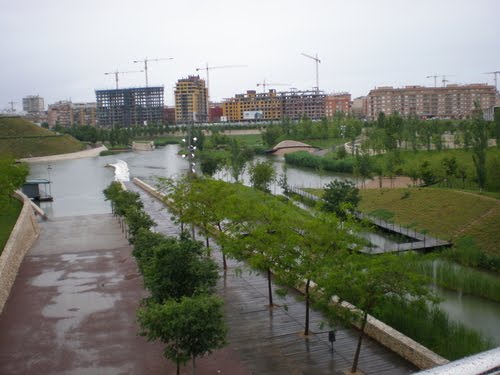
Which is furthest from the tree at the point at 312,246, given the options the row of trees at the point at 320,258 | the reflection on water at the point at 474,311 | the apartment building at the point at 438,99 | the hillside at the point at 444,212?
the apartment building at the point at 438,99

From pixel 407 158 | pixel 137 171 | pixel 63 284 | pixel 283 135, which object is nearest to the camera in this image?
pixel 63 284

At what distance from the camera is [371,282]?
9.20 metres

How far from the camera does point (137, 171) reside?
61.1m

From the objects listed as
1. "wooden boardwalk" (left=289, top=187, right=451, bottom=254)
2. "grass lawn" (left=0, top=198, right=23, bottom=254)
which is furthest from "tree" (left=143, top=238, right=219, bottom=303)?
"grass lawn" (left=0, top=198, right=23, bottom=254)

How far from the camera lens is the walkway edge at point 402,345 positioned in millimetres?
9906

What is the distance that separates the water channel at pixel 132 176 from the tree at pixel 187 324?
23.5ft

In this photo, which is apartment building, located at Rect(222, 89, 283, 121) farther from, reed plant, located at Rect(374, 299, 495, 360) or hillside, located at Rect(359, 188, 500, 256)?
reed plant, located at Rect(374, 299, 495, 360)

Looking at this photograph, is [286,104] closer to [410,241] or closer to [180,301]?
[410,241]

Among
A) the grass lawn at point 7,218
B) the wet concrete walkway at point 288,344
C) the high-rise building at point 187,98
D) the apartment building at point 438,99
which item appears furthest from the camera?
the high-rise building at point 187,98

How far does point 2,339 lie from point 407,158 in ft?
132

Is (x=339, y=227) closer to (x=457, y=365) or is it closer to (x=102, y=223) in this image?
(x=457, y=365)

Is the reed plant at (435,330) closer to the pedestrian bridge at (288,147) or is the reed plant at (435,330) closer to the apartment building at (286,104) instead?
the pedestrian bridge at (288,147)

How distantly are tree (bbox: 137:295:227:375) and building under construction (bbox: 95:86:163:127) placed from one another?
170m

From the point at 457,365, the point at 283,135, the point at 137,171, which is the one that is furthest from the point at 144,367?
the point at 283,135
